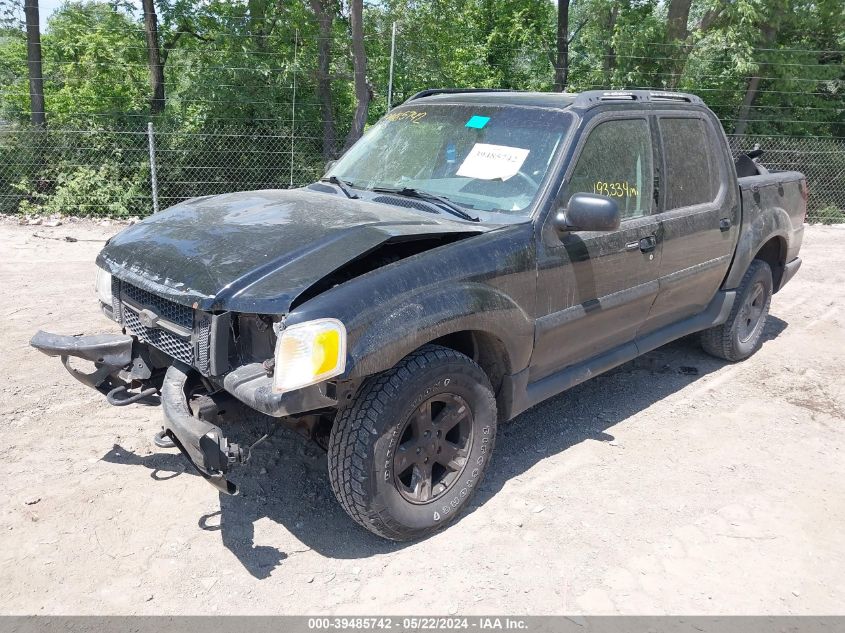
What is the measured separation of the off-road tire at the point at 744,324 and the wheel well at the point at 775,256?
11cm

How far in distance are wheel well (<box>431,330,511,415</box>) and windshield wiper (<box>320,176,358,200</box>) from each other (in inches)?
45.1

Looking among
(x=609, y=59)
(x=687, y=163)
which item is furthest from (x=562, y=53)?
(x=687, y=163)

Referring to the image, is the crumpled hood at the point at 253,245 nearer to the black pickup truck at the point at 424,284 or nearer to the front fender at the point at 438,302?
the black pickup truck at the point at 424,284

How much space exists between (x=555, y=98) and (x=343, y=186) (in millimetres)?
1363

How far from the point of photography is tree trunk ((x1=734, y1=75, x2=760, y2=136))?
47.3 feet

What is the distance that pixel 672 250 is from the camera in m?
4.48

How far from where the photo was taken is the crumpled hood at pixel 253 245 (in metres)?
2.93

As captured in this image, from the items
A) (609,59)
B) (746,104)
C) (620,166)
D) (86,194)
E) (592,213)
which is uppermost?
(609,59)

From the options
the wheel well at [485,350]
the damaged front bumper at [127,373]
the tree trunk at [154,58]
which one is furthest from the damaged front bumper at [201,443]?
the tree trunk at [154,58]

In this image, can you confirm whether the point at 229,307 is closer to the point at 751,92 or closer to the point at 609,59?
the point at 609,59

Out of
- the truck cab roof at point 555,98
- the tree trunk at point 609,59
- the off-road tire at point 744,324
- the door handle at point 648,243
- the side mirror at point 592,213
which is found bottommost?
the off-road tire at point 744,324

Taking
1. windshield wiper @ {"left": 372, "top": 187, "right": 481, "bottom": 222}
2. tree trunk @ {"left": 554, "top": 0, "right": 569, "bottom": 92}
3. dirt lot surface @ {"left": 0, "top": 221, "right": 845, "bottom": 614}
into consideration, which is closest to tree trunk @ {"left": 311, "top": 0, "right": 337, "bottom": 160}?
tree trunk @ {"left": 554, "top": 0, "right": 569, "bottom": 92}

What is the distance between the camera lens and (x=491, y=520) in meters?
3.57
